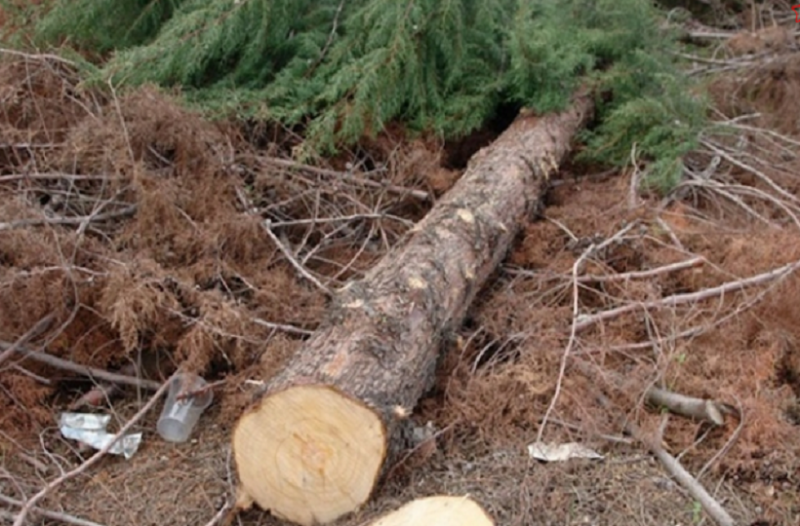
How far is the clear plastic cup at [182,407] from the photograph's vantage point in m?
2.70

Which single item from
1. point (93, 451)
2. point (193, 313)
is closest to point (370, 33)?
point (193, 313)

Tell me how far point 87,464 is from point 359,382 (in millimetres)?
890

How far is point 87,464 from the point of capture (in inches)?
99.1

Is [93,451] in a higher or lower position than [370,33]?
lower

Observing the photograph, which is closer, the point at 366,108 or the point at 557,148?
the point at 366,108

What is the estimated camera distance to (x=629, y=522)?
88.5 inches

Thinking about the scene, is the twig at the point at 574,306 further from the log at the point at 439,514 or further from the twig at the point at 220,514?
the twig at the point at 220,514

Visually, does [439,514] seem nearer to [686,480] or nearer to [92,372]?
[686,480]

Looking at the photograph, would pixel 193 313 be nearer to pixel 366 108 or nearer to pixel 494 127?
pixel 366 108

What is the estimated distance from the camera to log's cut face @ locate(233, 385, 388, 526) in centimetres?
225

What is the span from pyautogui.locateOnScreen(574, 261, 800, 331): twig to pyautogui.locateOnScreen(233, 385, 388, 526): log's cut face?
3.34 ft

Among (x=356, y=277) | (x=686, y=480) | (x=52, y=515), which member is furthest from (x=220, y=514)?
(x=686, y=480)

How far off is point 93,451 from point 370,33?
209 centimetres

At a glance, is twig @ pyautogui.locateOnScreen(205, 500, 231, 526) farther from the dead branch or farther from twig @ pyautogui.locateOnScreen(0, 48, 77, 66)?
twig @ pyautogui.locateOnScreen(0, 48, 77, 66)
